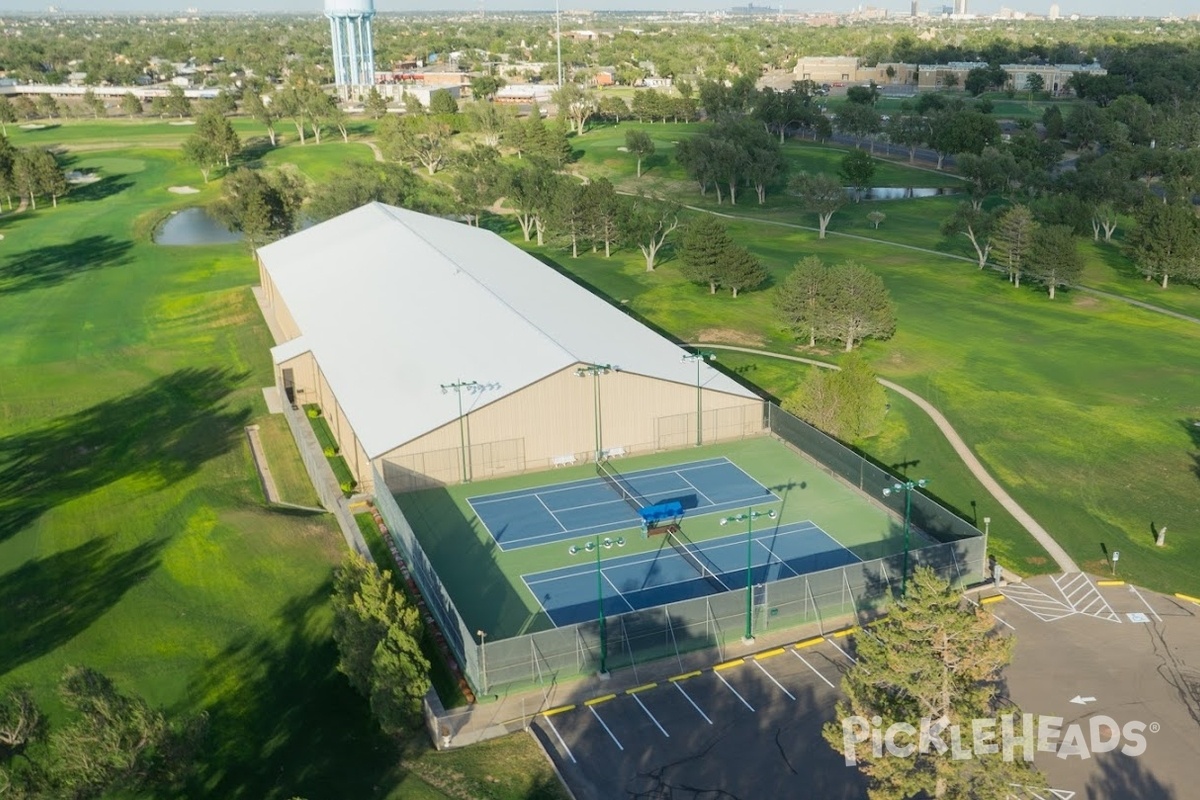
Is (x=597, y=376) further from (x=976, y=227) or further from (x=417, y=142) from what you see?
(x=417, y=142)

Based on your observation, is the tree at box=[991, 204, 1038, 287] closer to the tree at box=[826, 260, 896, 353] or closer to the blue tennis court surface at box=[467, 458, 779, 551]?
the tree at box=[826, 260, 896, 353]

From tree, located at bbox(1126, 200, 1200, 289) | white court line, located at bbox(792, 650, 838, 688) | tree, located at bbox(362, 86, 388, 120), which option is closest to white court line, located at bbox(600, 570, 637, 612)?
white court line, located at bbox(792, 650, 838, 688)

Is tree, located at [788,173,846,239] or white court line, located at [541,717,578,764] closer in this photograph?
white court line, located at [541,717,578,764]

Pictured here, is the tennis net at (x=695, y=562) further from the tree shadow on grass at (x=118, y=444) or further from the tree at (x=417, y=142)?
the tree at (x=417, y=142)

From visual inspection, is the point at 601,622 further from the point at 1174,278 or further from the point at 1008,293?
the point at 1174,278

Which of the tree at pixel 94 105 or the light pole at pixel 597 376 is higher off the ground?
the tree at pixel 94 105

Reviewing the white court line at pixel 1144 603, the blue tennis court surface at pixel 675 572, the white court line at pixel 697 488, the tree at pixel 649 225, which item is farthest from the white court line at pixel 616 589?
the tree at pixel 649 225

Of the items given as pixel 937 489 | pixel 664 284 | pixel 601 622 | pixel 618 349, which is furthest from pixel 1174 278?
pixel 601 622
